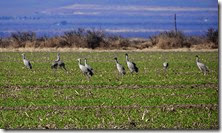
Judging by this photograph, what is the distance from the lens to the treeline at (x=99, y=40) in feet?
33.0

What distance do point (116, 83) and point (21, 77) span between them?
1.71m

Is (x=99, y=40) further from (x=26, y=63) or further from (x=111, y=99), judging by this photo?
(x=111, y=99)

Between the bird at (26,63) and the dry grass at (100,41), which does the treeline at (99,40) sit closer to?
the dry grass at (100,41)

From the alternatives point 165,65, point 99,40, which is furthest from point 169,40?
point 99,40

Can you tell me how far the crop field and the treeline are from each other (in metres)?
0.21

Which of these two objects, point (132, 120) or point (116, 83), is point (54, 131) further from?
point (116, 83)

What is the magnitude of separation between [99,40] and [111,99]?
169 inches

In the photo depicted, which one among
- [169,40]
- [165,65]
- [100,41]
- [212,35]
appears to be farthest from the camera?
[100,41]

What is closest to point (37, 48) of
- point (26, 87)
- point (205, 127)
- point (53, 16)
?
point (26, 87)

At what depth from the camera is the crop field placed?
910 cm

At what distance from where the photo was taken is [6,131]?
8867 millimetres

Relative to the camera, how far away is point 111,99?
35.7 ft

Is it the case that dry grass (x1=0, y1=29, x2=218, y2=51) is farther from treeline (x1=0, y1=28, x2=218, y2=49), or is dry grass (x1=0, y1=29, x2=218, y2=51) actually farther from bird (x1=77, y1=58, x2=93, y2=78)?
bird (x1=77, y1=58, x2=93, y2=78)

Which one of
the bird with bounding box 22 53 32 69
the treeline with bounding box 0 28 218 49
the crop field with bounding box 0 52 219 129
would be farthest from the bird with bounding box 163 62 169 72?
the bird with bounding box 22 53 32 69
